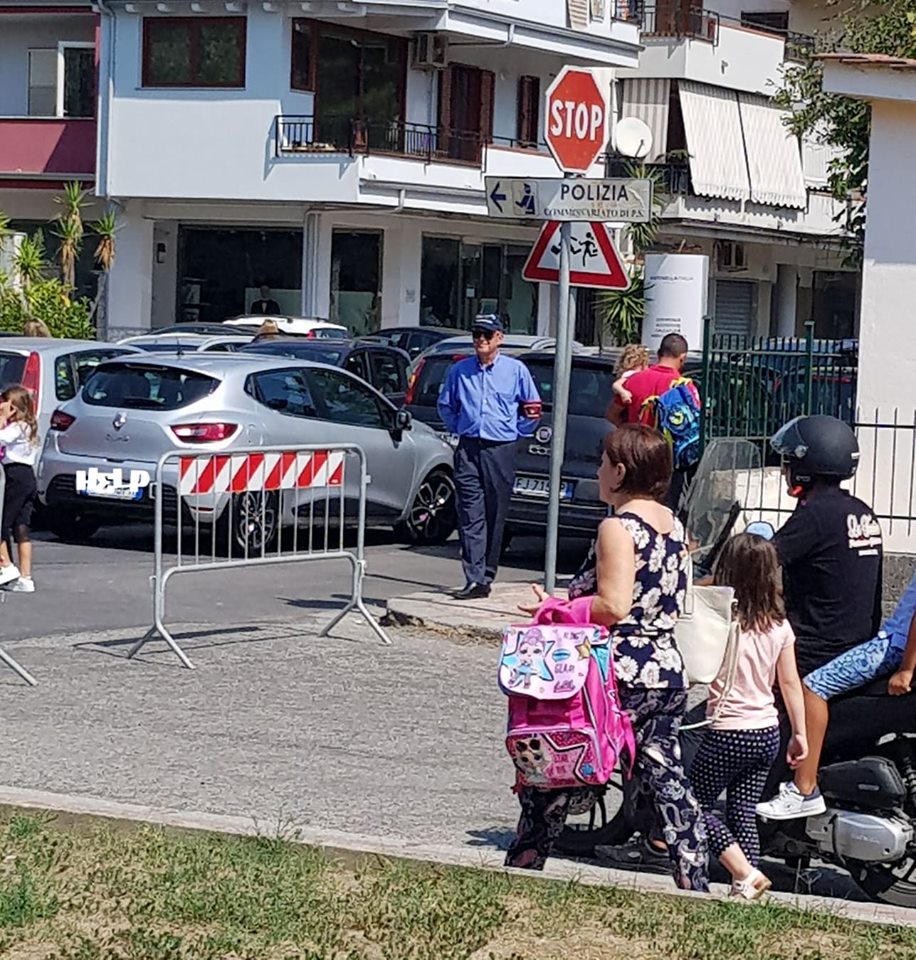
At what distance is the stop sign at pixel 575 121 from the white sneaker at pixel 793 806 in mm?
5853

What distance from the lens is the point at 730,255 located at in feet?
166

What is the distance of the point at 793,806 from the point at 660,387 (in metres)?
7.09

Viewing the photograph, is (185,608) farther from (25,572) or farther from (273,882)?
(273,882)

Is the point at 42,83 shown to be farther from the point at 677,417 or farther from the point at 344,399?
the point at 677,417

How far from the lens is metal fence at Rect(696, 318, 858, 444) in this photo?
46.1ft

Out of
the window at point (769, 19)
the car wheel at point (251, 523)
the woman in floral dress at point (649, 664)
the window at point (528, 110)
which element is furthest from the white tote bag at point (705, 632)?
the window at point (769, 19)

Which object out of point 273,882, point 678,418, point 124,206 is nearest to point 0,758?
point 273,882

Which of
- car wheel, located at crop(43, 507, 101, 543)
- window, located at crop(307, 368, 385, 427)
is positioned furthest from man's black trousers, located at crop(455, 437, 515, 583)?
car wheel, located at crop(43, 507, 101, 543)

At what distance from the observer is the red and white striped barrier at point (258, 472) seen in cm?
1146

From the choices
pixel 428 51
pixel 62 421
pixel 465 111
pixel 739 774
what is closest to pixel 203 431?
pixel 62 421

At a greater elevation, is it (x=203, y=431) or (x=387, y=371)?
(x=387, y=371)

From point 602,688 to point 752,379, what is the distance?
7.95 metres

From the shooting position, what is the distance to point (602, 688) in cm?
648

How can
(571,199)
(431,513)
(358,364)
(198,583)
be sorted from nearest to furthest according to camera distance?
(571,199) → (198,583) → (431,513) → (358,364)
